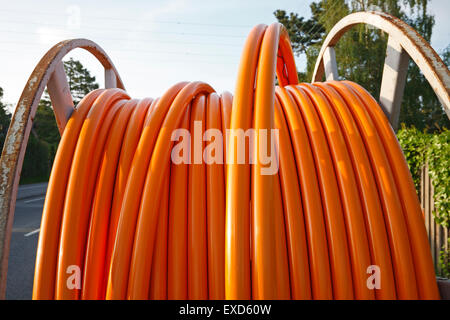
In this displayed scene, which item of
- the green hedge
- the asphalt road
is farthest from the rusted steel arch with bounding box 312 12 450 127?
the asphalt road

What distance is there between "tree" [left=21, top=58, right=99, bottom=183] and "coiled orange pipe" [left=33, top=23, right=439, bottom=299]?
2602cm

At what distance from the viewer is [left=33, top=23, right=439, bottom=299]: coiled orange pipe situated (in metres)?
1.34

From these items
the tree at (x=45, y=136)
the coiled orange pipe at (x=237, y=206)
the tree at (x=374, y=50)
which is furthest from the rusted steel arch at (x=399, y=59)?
A: the tree at (x=45, y=136)

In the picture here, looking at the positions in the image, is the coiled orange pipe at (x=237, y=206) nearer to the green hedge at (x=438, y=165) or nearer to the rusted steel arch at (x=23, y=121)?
the rusted steel arch at (x=23, y=121)

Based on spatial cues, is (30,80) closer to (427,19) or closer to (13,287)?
(13,287)

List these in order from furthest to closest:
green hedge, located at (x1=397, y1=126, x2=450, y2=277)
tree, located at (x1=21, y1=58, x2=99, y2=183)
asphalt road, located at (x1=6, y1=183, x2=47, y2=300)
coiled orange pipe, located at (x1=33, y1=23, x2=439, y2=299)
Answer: tree, located at (x1=21, y1=58, x2=99, y2=183) < asphalt road, located at (x1=6, y1=183, x2=47, y2=300) < green hedge, located at (x1=397, y1=126, x2=450, y2=277) < coiled orange pipe, located at (x1=33, y1=23, x2=439, y2=299)

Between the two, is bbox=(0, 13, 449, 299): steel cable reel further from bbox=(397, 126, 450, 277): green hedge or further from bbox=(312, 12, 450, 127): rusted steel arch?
bbox=(397, 126, 450, 277): green hedge

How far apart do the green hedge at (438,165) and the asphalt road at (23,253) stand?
229 inches

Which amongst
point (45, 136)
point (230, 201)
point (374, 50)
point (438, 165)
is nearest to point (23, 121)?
point (230, 201)

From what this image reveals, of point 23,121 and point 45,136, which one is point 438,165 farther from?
point 45,136

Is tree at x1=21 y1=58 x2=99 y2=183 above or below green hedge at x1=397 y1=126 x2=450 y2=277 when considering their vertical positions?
above

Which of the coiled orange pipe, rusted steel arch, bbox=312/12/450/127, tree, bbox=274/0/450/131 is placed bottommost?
the coiled orange pipe

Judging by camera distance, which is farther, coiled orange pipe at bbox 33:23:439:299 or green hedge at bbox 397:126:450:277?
green hedge at bbox 397:126:450:277

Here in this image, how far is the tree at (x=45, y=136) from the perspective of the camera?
2502 cm
